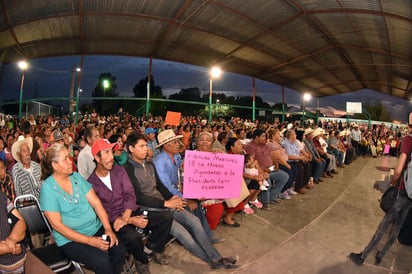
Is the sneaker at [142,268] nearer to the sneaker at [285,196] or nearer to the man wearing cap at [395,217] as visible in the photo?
the man wearing cap at [395,217]

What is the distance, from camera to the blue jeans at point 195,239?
292cm

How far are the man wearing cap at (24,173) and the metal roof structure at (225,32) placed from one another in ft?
22.4

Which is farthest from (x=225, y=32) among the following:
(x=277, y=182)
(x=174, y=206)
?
(x=174, y=206)

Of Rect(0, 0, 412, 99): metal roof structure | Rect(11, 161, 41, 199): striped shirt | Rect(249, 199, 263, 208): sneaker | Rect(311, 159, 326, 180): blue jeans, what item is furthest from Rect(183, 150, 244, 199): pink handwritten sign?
Rect(0, 0, 412, 99): metal roof structure

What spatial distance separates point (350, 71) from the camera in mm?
16797

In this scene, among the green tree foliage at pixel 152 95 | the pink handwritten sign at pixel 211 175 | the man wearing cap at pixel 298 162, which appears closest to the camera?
the pink handwritten sign at pixel 211 175

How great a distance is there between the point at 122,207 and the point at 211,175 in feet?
3.95

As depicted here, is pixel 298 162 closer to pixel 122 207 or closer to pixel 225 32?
pixel 122 207

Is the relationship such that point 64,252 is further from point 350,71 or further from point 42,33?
point 350,71

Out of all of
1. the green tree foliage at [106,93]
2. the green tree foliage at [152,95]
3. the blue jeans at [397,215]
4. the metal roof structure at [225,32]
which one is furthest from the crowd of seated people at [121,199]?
the green tree foliage at [106,93]

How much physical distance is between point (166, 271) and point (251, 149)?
294 cm

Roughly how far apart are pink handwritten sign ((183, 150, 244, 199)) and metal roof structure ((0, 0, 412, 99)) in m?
6.77

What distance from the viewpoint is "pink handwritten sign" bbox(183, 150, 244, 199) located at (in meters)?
3.29

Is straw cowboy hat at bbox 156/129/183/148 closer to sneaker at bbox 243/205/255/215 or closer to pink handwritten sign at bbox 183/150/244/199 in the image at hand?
pink handwritten sign at bbox 183/150/244/199
